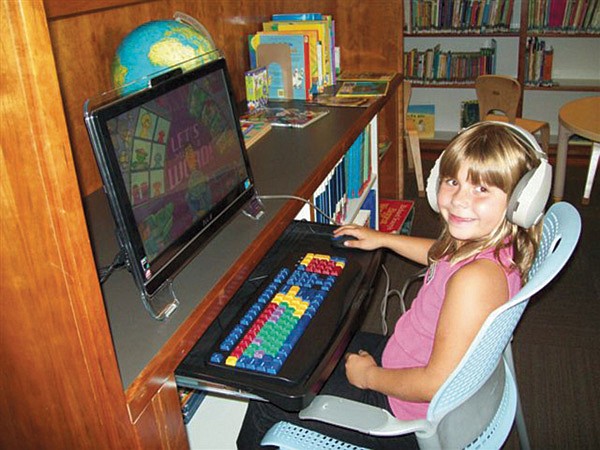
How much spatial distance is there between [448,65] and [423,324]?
11.6ft

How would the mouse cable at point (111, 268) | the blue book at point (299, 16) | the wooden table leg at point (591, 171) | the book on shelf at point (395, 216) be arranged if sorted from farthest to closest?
1. the wooden table leg at point (591, 171)
2. the book on shelf at point (395, 216)
3. the blue book at point (299, 16)
4. the mouse cable at point (111, 268)

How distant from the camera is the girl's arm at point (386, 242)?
147 cm

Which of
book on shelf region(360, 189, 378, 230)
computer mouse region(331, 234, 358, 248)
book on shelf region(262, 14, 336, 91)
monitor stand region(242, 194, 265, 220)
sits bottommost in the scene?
book on shelf region(360, 189, 378, 230)

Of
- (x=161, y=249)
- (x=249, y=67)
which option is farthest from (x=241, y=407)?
(x=249, y=67)

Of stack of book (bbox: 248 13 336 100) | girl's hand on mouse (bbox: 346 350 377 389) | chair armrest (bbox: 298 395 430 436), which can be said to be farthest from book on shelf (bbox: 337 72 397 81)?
chair armrest (bbox: 298 395 430 436)

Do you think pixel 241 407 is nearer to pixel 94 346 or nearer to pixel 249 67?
pixel 94 346

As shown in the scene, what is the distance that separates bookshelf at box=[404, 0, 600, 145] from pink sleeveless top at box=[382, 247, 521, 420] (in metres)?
3.34

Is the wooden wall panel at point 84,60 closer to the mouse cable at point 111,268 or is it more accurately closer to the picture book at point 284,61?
the mouse cable at point 111,268

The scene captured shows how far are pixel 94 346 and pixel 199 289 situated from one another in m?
0.35

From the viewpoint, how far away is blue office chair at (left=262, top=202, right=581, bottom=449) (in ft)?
3.33

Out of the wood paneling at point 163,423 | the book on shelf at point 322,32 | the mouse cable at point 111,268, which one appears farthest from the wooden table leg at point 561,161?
the wood paneling at point 163,423

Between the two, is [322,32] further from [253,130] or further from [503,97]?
[503,97]

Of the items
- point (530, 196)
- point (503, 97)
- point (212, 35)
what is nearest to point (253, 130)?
point (212, 35)

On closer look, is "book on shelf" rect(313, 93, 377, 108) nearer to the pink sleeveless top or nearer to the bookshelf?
the pink sleeveless top
